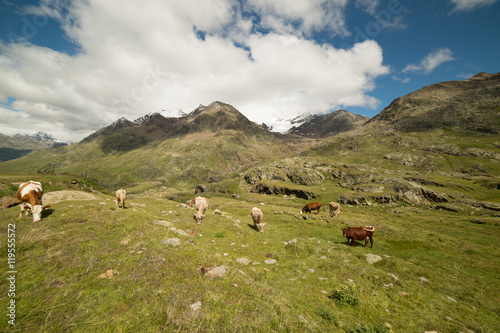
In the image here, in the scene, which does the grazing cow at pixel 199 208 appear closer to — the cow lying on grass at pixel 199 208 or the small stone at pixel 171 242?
the cow lying on grass at pixel 199 208

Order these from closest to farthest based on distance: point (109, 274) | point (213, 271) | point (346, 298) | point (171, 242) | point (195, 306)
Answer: point (195, 306)
point (109, 274)
point (213, 271)
point (346, 298)
point (171, 242)

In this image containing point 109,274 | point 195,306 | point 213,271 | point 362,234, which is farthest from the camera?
point 362,234

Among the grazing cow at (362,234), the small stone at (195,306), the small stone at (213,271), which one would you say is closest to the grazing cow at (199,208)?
the small stone at (213,271)

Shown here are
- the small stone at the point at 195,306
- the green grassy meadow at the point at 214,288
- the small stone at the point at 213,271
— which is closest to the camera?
the green grassy meadow at the point at 214,288

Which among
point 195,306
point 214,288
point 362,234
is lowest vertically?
point 362,234

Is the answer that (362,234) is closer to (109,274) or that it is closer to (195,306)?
(195,306)

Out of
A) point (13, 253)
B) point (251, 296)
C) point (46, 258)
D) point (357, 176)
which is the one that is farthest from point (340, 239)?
point (357, 176)

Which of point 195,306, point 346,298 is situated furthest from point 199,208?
point 346,298

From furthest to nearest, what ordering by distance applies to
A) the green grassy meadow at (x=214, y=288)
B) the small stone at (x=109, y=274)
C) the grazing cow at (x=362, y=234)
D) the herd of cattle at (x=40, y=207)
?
the grazing cow at (x=362, y=234) < the herd of cattle at (x=40, y=207) < the small stone at (x=109, y=274) < the green grassy meadow at (x=214, y=288)

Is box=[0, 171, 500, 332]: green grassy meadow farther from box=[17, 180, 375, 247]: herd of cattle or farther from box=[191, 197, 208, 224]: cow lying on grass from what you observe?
box=[191, 197, 208, 224]: cow lying on grass

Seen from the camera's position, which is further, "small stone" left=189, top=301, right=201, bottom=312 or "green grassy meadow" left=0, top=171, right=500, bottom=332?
"small stone" left=189, top=301, right=201, bottom=312

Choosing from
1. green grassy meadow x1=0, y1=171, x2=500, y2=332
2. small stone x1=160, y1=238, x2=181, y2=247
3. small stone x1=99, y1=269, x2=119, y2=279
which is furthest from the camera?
small stone x1=160, y1=238, x2=181, y2=247

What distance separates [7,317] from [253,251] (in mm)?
12794

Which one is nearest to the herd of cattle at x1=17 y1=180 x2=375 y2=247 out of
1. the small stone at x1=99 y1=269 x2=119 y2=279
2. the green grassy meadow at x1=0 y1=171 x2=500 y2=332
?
the green grassy meadow at x1=0 y1=171 x2=500 y2=332
